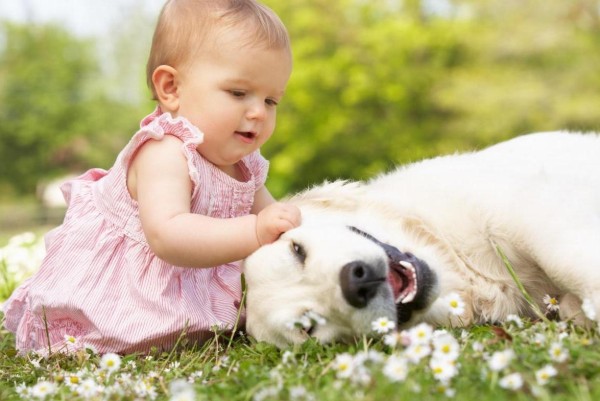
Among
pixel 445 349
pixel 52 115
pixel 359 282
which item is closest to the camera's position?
pixel 445 349

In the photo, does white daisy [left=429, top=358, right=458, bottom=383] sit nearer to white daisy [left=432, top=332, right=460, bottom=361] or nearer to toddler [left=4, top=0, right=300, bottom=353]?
white daisy [left=432, top=332, right=460, bottom=361]

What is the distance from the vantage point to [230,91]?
10.6ft

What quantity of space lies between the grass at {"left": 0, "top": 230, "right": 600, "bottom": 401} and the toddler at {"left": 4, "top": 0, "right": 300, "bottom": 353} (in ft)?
0.66

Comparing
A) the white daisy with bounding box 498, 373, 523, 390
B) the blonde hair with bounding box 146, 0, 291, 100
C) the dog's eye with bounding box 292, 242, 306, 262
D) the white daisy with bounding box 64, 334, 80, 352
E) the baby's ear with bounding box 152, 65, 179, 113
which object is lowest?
the white daisy with bounding box 64, 334, 80, 352

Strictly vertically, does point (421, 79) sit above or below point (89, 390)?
below

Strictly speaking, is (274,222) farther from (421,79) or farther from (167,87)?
(421,79)

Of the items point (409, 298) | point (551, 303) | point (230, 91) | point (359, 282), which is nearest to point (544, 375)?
point (359, 282)

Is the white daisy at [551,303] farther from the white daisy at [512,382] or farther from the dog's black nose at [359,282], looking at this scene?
the white daisy at [512,382]

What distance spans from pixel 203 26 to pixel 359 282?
133 cm

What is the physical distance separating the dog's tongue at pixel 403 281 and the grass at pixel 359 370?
23 centimetres

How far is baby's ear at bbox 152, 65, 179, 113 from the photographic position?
3338 millimetres

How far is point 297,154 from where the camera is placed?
2475 cm

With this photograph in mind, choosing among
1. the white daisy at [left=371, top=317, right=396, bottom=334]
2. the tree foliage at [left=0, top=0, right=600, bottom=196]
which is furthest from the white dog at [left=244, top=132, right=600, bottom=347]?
the tree foliage at [left=0, top=0, right=600, bottom=196]

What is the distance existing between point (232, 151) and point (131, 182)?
46 cm
